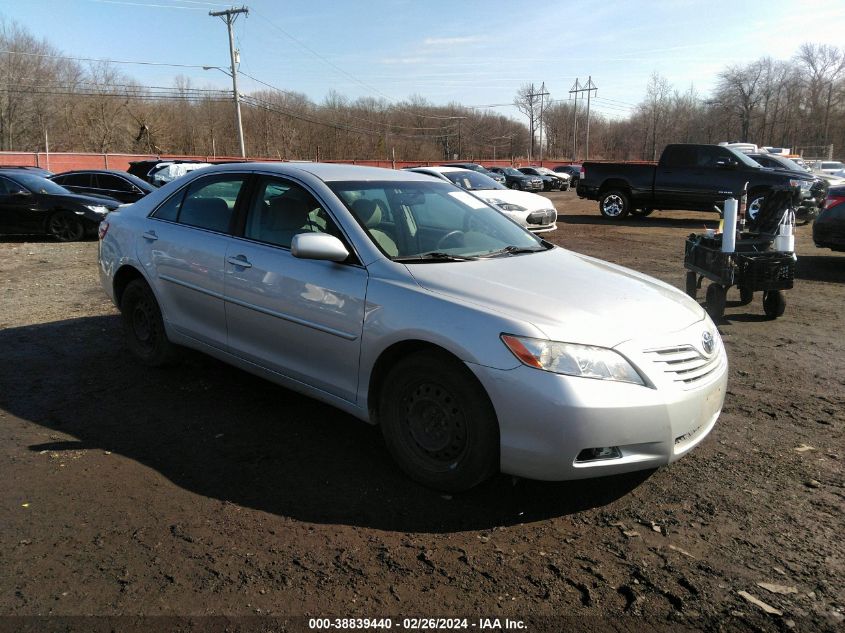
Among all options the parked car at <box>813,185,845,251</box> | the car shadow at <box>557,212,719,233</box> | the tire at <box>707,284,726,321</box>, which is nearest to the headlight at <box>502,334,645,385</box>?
the tire at <box>707,284,726,321</box>

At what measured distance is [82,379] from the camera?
197 inches

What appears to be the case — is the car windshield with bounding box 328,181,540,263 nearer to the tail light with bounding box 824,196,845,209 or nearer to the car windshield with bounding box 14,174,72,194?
the tail light with bounding box 824,196,845,209

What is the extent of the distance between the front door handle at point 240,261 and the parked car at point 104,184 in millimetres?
13669

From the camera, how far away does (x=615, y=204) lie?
61.6 feet

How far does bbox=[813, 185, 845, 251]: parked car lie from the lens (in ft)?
31.7

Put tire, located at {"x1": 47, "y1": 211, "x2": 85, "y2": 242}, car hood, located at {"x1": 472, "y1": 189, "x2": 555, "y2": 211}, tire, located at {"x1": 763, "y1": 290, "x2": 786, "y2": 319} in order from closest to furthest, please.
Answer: tire, located at {"x1": 763, "y1": 290, "x2": 786, "y2": 319} < tire, located at {"x1": 47, "y1": 211, "x2": 85, "y2": 242} < car hood, located at {"x1": 472, "y1": 189, "x2": 555, "y2": 211}

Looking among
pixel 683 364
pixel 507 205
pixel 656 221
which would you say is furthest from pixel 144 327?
pixel 656 221

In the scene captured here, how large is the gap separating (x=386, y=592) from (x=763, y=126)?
357ft

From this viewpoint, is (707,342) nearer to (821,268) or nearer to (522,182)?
(821,268)

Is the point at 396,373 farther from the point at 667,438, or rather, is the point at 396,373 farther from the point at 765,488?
the point at 765,488

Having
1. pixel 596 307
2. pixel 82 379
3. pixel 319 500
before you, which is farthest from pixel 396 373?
pixel 82 379

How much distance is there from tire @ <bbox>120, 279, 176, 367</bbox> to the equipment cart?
553 centimetres

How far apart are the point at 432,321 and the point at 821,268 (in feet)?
32.8

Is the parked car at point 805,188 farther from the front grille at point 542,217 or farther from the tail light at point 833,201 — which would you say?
the front grille at point 542,217
